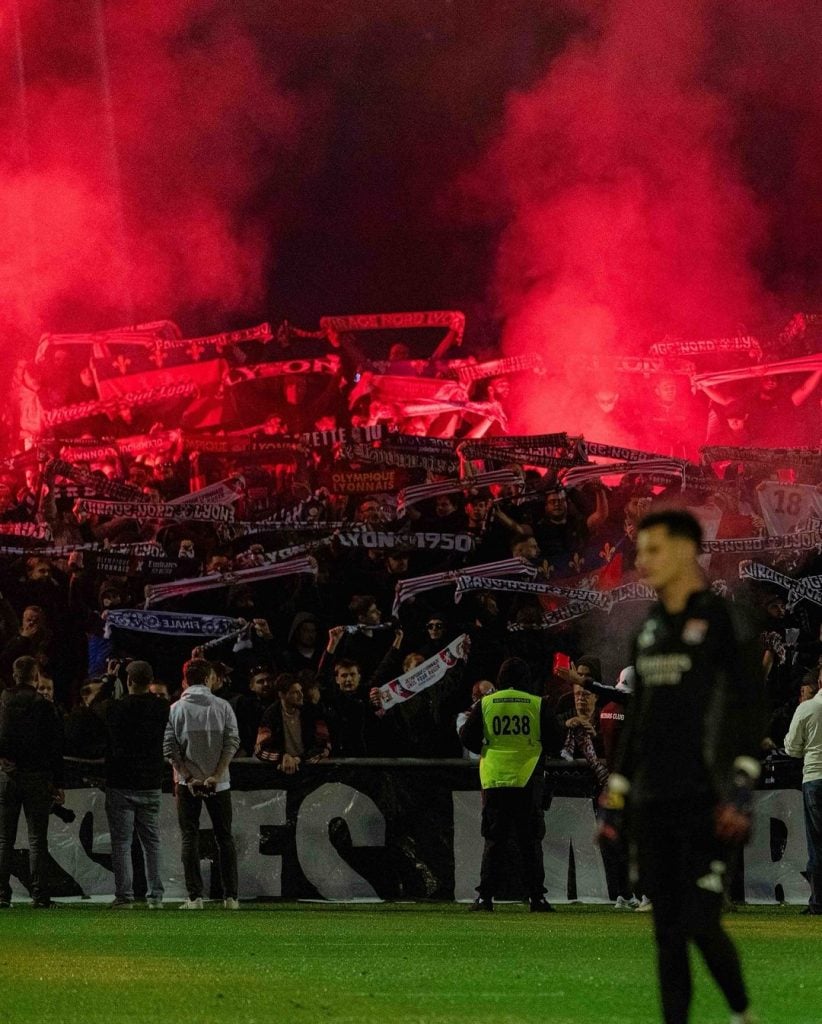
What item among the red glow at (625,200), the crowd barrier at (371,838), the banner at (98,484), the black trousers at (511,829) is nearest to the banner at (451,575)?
the crowd barrier at (371,838)

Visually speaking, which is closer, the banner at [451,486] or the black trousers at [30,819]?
the black trousers at [30,819]

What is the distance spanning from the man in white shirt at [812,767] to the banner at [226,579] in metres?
5.36

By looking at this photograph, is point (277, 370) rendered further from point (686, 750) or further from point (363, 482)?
point (686, 750)

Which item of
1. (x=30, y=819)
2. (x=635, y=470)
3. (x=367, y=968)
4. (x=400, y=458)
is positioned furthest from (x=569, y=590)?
(x=367, y=968)

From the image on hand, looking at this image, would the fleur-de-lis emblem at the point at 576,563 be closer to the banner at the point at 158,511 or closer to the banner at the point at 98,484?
the banner at the point at 158,511

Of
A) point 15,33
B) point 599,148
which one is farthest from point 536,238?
point 15,33

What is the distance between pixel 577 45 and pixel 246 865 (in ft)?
66.0

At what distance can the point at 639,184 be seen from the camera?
30578 millimetres

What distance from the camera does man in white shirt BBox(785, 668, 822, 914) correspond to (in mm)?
12383

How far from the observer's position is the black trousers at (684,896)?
15.8 ft

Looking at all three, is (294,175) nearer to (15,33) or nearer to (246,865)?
(15,33)

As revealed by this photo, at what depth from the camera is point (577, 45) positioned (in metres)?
30.1

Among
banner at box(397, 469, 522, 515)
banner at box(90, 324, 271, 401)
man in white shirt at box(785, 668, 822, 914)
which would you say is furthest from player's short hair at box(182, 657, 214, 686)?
banner at box(90, 324, 271, 401)

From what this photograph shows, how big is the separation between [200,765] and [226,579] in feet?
12.5
